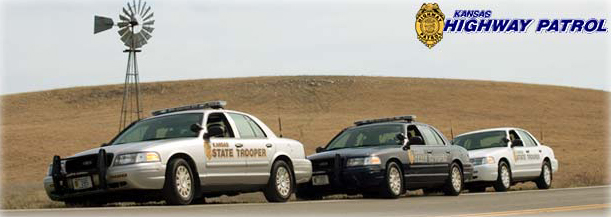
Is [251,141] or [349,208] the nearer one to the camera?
[349,208]

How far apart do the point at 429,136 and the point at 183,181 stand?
291 inches

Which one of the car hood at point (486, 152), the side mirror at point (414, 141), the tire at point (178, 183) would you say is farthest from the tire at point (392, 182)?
the car hood at point (486, 152)

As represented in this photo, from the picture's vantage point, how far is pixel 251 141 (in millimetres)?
15836

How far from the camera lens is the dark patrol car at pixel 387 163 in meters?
17.7

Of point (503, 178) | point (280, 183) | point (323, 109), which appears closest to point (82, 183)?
point (280, 183)

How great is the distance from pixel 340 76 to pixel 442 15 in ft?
204

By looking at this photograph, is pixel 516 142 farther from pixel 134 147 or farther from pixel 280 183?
pixel 134 147

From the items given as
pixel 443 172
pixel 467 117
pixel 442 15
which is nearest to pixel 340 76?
pixel 467 117

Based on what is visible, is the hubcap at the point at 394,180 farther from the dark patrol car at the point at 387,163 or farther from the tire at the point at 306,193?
the tire at the point at 306,193

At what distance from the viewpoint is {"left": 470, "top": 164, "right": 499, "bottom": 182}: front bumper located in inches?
907

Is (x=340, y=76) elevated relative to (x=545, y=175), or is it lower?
elevated

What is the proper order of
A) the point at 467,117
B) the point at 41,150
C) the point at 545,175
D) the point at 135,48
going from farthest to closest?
1. the point at 467,117
2. the point at 41,150
3. the point at 135,48
4. the point at 545,175

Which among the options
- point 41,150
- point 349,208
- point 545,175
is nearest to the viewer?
point 349,208

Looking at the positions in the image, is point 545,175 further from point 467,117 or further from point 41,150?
point 467,117
